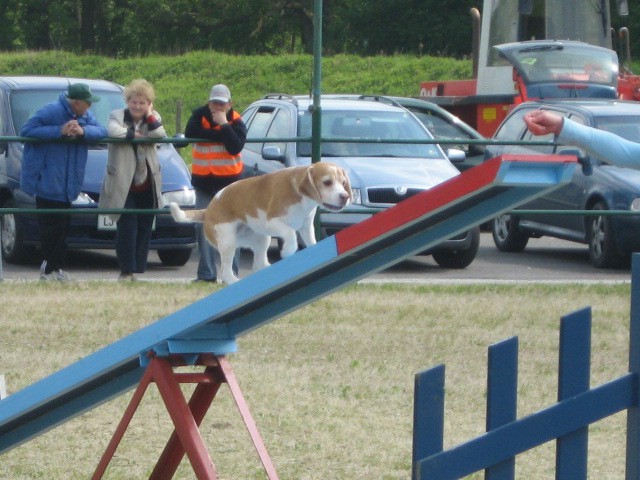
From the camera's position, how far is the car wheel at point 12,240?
12830mm

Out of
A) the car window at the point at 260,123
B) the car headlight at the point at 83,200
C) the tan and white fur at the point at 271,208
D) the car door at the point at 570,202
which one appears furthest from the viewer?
the car window at the point at 260,123

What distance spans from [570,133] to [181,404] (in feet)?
5.24

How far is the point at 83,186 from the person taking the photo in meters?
12.2

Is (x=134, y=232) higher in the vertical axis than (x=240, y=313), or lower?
lower

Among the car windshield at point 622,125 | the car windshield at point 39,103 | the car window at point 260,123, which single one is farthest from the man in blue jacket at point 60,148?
the car windshield at point 622,125

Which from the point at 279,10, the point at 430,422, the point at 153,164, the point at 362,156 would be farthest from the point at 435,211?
the point at 279,10

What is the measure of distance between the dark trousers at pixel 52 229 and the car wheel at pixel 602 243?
5515 millimetres

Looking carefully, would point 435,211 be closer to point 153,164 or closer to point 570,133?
point 570,133

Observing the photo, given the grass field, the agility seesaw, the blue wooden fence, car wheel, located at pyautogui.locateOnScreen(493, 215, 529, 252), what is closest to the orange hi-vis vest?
the grass field

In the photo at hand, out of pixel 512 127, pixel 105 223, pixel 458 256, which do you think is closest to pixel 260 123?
pixel 458 256

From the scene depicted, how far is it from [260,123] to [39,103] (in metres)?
2.73

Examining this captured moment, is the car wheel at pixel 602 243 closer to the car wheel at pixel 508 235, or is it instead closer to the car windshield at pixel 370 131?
the car wheel at pixel 508 235

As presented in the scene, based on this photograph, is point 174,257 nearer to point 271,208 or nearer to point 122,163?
point 122,163

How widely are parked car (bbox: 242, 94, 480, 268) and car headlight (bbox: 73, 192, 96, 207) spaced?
1.67m
